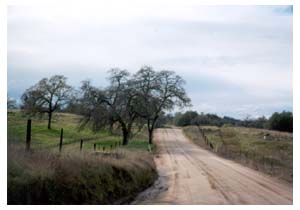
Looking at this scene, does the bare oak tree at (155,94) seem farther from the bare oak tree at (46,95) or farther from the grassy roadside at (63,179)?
the grassy roadside at (63,179)

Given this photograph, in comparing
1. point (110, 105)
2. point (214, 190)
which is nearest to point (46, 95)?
point (110, 105)

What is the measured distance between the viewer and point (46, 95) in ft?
208

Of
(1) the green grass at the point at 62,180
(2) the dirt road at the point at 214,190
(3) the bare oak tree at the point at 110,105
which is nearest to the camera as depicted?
(1) the green grass at the point at 62,180

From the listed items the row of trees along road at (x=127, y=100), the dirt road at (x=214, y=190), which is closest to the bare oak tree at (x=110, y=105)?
the row of trees along road at (x=127, y=100)

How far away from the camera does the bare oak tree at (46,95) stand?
5994 centimetres

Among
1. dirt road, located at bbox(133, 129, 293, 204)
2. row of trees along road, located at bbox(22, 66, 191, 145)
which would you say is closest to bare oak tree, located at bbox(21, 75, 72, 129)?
row of trees along road, located at bbox(22, 66, 191, 145)

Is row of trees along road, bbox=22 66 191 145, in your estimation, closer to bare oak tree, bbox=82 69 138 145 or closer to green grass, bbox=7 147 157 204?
bare oak tree, bbox=82 69 138 145

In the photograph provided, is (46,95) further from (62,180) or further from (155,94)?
(62,180)

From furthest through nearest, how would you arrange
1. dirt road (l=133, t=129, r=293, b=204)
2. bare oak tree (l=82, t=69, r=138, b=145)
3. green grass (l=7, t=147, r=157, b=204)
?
bare oak tree (l=82, t=69, r=138, b=145), dirt road (l=133, t=129, r=293, b=204), green grass (l=7, t=147, r=157, b=204)

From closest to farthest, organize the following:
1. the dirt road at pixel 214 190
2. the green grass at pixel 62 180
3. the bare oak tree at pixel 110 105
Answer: the green grass at pixel 62 180 < the dirt road at pixel 214 190 < the bare oak tree at pixel 110 105

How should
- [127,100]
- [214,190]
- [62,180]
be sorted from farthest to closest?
1. [127,100]
2. [214,190]
3. [62,180]

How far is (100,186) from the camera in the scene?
1355cm

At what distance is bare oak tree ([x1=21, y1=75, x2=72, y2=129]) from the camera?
5994 centimetres

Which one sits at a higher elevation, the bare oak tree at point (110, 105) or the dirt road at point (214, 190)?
the bare oak tree at point (110, 105)
